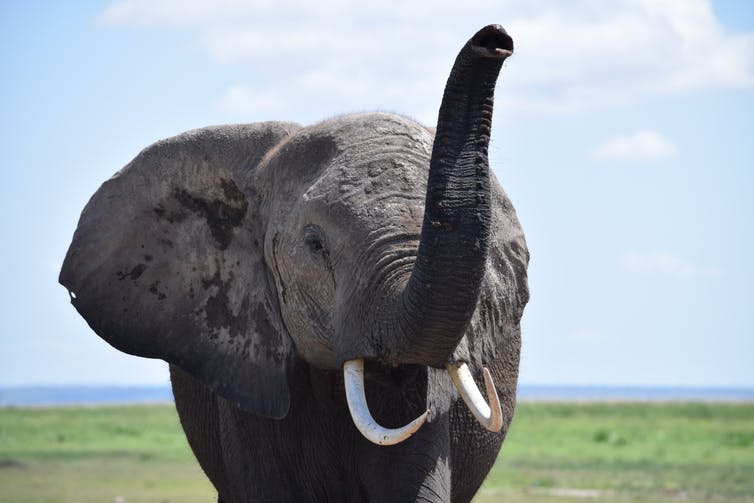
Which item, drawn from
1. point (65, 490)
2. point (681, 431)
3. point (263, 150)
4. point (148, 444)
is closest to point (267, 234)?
point (263, 150)

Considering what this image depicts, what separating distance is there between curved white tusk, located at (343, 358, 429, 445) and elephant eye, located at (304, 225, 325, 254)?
594mm

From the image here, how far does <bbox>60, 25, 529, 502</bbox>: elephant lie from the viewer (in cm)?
631

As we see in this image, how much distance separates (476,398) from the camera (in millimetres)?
6566

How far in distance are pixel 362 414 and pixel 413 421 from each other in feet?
0.72

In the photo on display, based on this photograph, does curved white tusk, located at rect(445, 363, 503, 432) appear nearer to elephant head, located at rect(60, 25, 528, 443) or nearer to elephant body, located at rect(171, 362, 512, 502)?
elephant head, located at rect(60, 25, 528, 443)

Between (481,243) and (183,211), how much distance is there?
7.46ft

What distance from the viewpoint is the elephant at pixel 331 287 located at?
20.7 ft

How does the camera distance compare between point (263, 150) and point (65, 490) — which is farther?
point (65, 490)

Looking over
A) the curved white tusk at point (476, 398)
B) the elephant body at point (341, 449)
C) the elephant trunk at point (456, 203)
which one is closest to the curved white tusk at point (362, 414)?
the curved white tusk at point (476, 398)

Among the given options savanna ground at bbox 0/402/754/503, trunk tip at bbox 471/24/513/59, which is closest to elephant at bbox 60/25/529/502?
trunk tip at bbox 471/24/513/59

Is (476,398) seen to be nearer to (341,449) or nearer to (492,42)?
(341,449)

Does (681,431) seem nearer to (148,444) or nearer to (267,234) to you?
(148,444)

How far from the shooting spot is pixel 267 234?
7562mm

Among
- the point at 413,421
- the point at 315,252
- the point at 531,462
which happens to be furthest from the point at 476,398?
the point at 531,462
